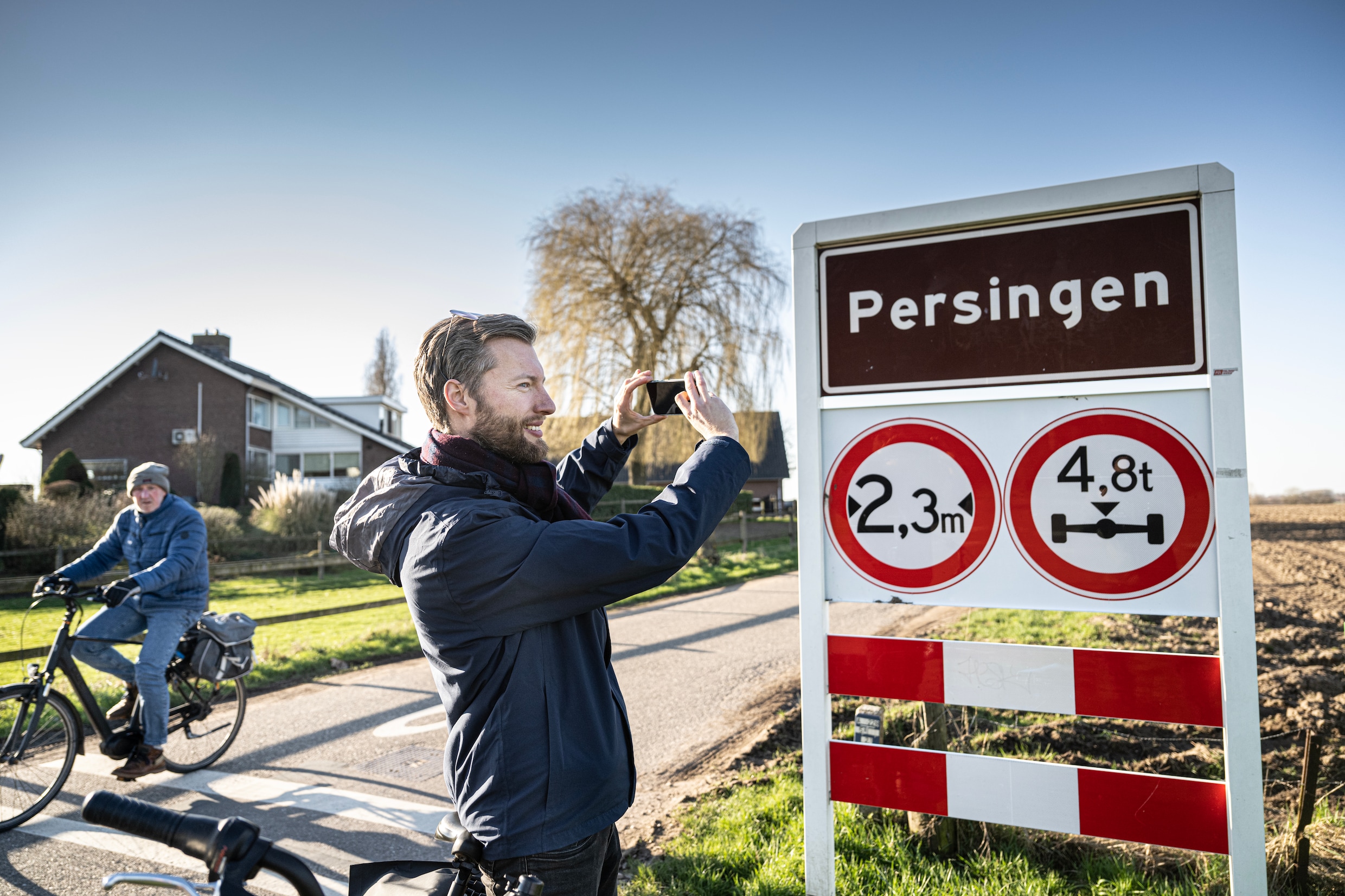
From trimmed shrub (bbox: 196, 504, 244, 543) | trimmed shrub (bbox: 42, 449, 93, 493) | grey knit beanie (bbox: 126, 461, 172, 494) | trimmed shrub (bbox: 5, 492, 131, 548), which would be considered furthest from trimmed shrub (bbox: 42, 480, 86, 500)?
grey knit beanie (bbox: 126, 461, 172, 494)

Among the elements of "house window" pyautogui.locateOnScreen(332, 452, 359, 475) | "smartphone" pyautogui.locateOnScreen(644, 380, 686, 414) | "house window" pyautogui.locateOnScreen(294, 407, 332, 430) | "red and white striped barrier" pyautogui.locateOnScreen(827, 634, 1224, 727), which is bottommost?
"red and white striped barrier" pyautogui.locateOnScreen(827, 634, 1224, 727)

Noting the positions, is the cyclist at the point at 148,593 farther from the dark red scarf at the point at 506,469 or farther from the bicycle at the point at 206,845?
the bicycle at the point at 206,845

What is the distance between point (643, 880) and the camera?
3.17 m

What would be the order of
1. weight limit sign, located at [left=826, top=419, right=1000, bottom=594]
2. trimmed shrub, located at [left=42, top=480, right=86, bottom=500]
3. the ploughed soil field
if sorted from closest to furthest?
weight limit sign, located at [left=826, top=419, right=1000, bottom=594] → the ploughed soil field → trimmed shrub, located at [left=42, top=480, right=86, bottom=500]

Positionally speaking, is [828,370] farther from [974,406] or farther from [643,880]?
[643,880]

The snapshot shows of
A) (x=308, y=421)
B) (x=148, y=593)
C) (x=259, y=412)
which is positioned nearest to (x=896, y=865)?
(x=148, y=593)

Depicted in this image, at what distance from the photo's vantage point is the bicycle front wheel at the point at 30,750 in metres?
4.27

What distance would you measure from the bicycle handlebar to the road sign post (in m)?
1.75

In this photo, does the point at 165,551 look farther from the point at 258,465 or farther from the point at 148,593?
the point at 258,465

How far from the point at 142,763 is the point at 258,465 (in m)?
29.9

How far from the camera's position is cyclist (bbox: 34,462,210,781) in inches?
187

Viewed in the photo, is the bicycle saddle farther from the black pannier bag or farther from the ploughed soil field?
the black pannier bag

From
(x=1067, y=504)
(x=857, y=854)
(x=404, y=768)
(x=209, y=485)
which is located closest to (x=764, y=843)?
(x=857, y=854)

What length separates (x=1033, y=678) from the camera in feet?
8.04
